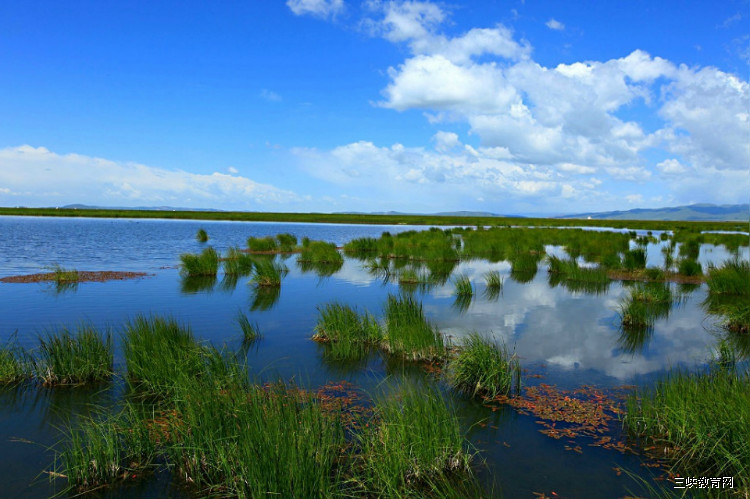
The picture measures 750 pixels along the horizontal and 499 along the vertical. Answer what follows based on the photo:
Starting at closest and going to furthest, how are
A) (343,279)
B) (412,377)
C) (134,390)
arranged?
(134,390) < (412,377) < (343,279)

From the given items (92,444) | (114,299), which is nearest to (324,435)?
(92,444)

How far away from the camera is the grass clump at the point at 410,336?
36.1 ft

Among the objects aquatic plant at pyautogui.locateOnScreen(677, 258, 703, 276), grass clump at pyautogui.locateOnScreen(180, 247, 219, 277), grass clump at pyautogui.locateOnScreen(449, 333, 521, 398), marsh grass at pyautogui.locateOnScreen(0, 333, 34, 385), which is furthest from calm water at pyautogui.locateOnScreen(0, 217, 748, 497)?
aquatic plant at pyautogui.locateOnScreen(677, 258, 703, 276)

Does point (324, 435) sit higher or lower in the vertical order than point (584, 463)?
higher

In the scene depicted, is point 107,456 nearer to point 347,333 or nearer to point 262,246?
point 347,333

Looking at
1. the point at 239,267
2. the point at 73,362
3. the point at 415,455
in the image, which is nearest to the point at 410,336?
the point at 415,455

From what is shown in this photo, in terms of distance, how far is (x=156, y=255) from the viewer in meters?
34.6

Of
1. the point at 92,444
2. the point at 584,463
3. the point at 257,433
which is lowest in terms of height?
the point at 584,463

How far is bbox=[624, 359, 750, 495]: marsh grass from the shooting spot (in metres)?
6.02

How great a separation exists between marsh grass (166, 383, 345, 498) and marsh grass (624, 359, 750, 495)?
184 inches

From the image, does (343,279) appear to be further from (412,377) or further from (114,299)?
(412,377)

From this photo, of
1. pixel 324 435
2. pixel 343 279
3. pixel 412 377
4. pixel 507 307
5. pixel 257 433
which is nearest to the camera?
pixel 257 433

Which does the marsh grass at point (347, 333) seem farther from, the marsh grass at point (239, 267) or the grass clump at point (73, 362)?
the marsh grass at point (239, 267)

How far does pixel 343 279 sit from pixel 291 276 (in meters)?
2.98
